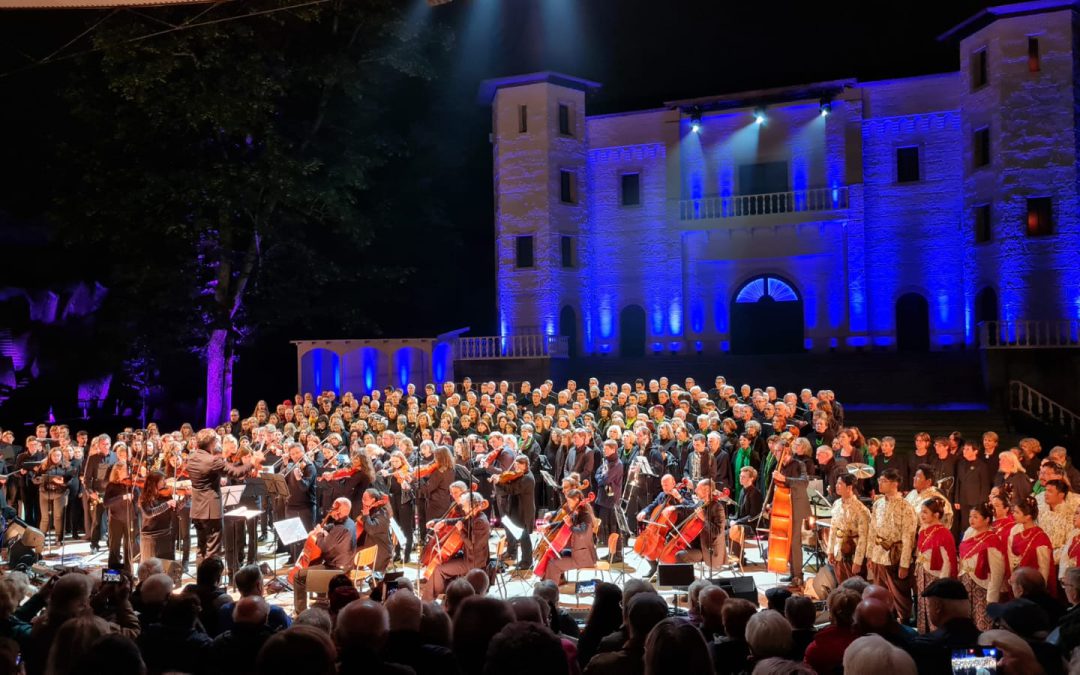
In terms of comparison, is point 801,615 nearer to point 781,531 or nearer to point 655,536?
point 655,536

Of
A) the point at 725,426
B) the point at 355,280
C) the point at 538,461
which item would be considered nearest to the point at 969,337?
the point at 725,426

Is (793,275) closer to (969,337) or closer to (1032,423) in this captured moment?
(969,337)

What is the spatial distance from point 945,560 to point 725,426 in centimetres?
698

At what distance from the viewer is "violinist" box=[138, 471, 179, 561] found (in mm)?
13164

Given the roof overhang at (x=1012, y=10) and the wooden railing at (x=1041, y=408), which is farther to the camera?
the roof overhang at (x=1012, y=10)

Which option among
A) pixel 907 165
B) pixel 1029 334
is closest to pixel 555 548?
pixel 1029 334

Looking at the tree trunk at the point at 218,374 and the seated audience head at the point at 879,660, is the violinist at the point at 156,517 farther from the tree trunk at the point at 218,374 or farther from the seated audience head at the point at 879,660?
the tree trunk at the point at 218,374

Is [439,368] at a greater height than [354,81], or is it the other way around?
[354,81]

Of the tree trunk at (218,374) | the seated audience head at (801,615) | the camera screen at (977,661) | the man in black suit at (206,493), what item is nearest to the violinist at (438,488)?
the man in black suit at (206,493)

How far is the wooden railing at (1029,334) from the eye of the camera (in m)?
24.2

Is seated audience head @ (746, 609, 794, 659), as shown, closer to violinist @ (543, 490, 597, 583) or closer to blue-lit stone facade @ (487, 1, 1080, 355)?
violinist @ (543, 490, 597, 583)

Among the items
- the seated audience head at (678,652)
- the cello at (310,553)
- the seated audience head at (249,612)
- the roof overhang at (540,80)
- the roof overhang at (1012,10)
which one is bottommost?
the cello at (310,553)

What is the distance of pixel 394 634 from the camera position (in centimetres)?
533

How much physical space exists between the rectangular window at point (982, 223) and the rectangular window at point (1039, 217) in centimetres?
127
